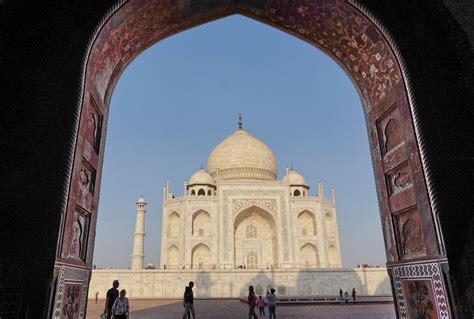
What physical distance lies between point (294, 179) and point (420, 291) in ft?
77.2

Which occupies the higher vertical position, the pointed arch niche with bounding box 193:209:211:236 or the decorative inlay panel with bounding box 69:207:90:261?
the pointed arch niche with bounding box 193:209:211:236

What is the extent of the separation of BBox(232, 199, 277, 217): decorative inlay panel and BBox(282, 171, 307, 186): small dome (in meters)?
3.78

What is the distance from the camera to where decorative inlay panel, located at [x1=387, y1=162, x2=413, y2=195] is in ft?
13.9

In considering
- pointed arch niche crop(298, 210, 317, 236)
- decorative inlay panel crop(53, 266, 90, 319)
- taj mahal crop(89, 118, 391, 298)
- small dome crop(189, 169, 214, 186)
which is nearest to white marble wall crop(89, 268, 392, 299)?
taj mahal crop(89, 118, 391, 298)

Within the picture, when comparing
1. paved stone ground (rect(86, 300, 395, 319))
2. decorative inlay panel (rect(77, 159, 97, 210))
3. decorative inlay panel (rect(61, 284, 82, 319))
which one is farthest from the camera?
paved stone ground (rect(86, 300, 395, 319))

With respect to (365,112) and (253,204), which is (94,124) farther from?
(253,204)

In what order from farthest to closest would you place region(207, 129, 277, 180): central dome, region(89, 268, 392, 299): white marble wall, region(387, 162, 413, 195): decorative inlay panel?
region(207, 129, 277, 180): central dome, region(89, 268, 392, 299): white marble wall, region(387, 162, 413, 195): decorative inlay panel

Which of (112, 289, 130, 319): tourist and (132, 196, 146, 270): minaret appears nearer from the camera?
(112, 289, 130, 319): tourist

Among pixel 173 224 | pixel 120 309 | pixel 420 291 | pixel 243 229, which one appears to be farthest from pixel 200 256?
pixel 420 291

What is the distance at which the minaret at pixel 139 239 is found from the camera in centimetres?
2523

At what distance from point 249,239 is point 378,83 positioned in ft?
67.6

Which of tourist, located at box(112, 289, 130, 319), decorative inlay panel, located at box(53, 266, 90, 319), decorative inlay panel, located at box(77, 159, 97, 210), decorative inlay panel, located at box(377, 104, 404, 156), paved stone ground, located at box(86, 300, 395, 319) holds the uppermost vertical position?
decorative inlay panel, located at box(377, 104, 404, 156)

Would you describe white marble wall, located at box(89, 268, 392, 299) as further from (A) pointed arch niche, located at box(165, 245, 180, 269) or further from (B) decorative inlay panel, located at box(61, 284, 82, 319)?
(B) decorative inlay panel, located at box(61, 284, 82, 319)

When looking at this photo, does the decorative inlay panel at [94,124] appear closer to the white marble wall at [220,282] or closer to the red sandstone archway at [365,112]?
the red sandstone archway at [365,112]
